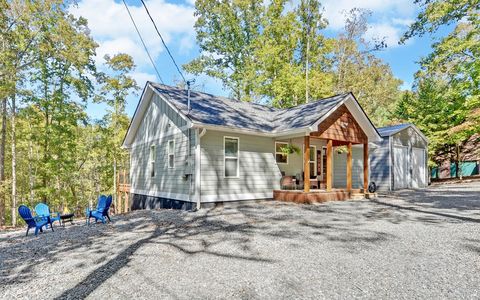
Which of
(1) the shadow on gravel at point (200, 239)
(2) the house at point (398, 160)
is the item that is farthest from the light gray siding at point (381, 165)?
(1) the shadow on gravel at point (200, 239)

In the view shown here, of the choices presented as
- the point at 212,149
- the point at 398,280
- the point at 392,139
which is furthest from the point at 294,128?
the point at 392,139

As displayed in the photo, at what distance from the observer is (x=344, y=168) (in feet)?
55.4

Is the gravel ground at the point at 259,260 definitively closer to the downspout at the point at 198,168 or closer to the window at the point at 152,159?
the downspout at the point at 198,168

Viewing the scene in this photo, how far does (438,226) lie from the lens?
22.0 feet

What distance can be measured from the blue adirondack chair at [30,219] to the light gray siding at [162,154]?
449cm

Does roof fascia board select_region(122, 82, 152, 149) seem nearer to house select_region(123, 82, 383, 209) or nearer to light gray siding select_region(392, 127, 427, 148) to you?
house select_region(123, 82, 383, 209)

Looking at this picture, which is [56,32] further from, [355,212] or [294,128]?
[355,212]

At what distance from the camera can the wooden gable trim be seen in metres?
11.4

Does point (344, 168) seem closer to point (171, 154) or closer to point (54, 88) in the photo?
point (171, 154)

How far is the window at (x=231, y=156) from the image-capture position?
11.0 m

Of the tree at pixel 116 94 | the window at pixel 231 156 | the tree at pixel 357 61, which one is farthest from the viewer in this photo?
the tree at pixel 357 61

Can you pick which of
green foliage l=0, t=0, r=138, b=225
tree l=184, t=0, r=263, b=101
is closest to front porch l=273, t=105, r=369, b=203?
tree l=184, t=0, r=263, b=101

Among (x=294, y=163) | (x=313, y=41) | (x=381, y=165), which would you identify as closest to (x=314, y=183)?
(x=294, y=163)

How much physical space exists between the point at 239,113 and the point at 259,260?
29.7ft
